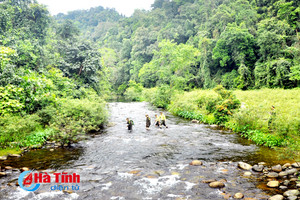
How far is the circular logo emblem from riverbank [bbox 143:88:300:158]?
980cm

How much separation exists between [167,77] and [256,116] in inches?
1003

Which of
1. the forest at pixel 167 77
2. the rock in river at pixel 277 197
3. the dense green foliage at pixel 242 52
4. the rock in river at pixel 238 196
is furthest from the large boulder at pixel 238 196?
the dense green foliage at pixel 242 52

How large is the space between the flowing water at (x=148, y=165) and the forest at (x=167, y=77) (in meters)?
1.75

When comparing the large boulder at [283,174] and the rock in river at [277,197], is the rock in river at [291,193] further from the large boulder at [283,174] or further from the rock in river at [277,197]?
the large boulder at [283,174]

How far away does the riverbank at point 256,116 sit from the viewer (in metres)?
10.6

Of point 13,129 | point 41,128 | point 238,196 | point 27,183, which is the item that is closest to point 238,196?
point 238,196

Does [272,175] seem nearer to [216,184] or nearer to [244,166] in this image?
[244,166]

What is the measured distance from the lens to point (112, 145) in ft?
43.0

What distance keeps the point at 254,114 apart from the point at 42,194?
14169 millimetres

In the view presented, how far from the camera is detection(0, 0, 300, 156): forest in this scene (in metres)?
12.1

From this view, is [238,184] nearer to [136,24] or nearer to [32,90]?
[32,90]

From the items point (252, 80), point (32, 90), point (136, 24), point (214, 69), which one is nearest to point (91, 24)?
point (136, 24)

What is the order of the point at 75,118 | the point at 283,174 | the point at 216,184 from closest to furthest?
the point at 216,184
the point at 283,174
the point at 75,118

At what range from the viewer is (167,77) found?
38688 mm
